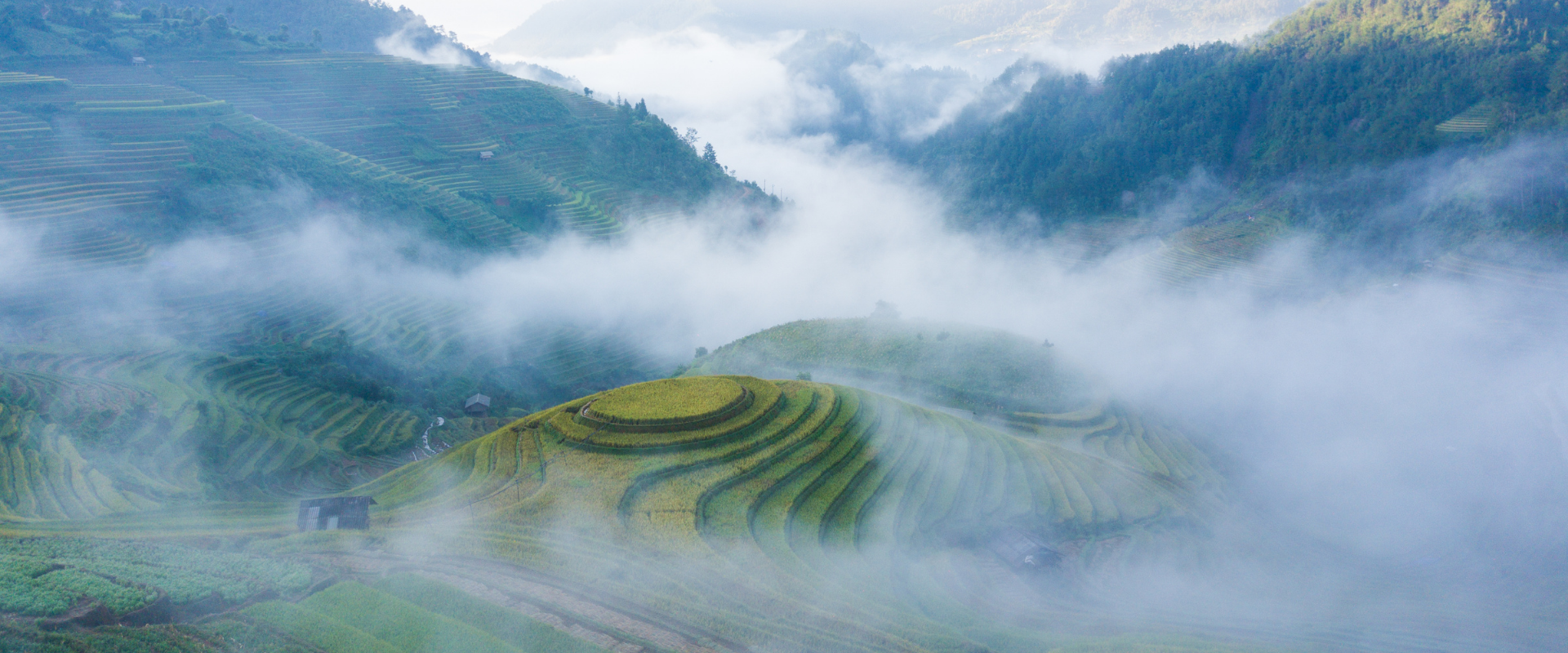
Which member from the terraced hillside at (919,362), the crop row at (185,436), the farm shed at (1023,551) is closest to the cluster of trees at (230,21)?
the crop row at (185,436)

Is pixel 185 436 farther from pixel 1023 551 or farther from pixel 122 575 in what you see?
pixel 1023 551

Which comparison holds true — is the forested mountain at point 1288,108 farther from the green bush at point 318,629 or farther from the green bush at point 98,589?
the green bush at point 98,589

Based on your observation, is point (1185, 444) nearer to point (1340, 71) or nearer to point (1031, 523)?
point (1031, 523)

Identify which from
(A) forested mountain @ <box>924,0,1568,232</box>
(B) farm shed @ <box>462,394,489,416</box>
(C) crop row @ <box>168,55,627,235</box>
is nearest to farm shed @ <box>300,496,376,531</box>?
(B) farm shed @ <box>462,394,489,416</box>

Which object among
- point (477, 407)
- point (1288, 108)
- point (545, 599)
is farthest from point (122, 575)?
point (1288, 108)

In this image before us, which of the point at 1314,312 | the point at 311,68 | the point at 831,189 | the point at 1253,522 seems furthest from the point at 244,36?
the point at 1314,312

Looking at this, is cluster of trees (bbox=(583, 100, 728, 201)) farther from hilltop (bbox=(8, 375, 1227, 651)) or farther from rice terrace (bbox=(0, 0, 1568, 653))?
hilltop (bbox=(8, 375, 1227, 651))
